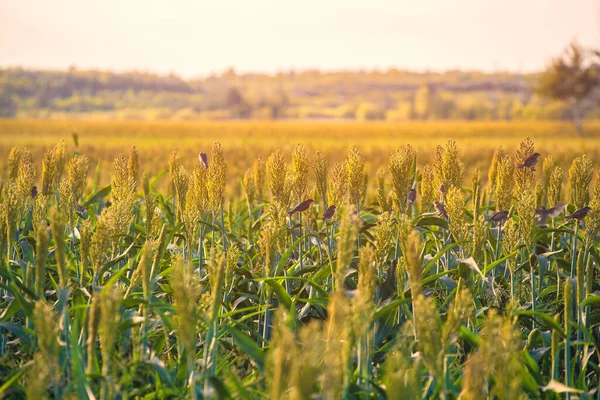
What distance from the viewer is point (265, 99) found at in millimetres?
137000

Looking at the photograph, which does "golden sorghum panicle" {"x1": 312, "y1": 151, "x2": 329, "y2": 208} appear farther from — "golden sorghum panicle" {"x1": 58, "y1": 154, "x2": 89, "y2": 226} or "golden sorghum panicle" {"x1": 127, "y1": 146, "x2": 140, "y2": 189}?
"golden sorghum panicle" {"x1": 127, "y1": 146, "x2": 140, "y2": 189}

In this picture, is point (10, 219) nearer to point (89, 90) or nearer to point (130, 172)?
point (130, 172)

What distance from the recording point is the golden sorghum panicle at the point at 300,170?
2.79 meters

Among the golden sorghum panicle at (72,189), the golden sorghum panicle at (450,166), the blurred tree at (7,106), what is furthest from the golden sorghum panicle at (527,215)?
the blurred tree at (7,106)

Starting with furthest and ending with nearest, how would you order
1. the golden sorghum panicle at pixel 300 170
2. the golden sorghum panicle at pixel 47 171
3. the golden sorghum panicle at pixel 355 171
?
the golden sorghum panicle at pixel 47 171
the golden sorghum panicle at pixel 300 170
the golden sorghum panicle at pixel 355 171

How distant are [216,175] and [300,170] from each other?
374 millimetres

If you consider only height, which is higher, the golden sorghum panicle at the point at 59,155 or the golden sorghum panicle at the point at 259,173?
the golden sorghum panicle at the point at 59,155

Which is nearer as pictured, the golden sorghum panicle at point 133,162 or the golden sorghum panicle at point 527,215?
the golden sorghum panicle at point 527,215

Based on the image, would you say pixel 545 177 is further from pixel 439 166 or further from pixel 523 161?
pixel 439 166

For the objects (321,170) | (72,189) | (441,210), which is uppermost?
(321,170)

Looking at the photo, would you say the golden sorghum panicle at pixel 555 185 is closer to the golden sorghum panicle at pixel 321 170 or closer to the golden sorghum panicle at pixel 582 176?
the golden sorghum panicle at pixel 582 176

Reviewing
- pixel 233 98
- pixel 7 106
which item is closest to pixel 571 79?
pixel 233 98

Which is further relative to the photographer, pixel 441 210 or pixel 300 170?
pixel 441 210

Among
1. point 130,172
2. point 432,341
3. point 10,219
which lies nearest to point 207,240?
point 130,172
